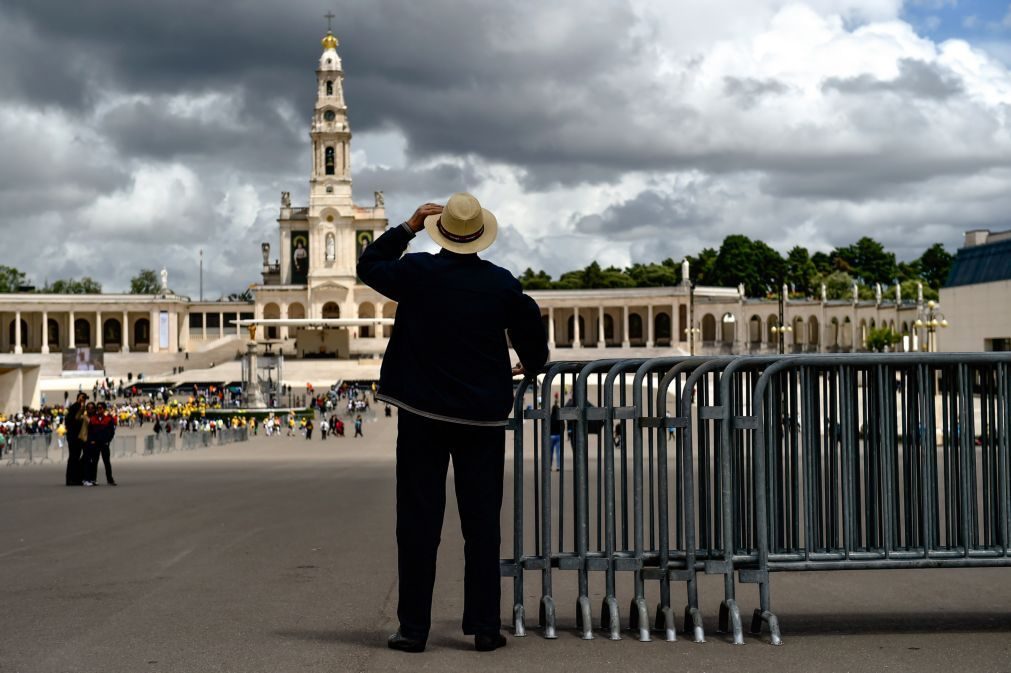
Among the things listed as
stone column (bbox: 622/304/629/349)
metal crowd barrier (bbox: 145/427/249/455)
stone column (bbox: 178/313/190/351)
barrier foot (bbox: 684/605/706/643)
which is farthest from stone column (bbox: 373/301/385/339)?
barrier foot (bbox: 684/605/706/643)

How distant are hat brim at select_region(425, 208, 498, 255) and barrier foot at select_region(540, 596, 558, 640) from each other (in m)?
1.95

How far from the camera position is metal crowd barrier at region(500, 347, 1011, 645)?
641cm

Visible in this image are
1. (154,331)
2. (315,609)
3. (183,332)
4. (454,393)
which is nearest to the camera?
(454,393)

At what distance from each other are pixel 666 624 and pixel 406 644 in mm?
1429

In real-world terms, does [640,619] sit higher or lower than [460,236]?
lower

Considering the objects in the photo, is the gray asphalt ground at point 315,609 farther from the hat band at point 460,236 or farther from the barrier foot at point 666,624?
the hat band at point 460,236

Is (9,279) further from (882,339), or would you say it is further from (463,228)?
(463,228)

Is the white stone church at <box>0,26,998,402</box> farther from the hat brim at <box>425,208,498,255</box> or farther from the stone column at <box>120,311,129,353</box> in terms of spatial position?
the hat brim at <box>425,208,498,255</box>

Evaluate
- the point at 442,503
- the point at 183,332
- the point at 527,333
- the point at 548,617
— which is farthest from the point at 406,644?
the point at 183,332

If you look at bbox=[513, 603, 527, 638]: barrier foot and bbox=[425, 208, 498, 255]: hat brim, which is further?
bbox=[513, 603, 527, 638]: barrier foot

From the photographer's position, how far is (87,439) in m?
18.9

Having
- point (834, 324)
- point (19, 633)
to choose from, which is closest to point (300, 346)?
point (834, 324)

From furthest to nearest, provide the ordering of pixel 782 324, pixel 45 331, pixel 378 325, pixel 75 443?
pixel 45 331 < pixel 378 325 < pixel 782 324 < pixel 75 443

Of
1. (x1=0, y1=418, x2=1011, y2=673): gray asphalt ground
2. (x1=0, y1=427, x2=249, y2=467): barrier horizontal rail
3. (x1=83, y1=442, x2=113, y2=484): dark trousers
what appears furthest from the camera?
(x1=0, y1=427, x2=249, y2=467): barrier horizontal rail
